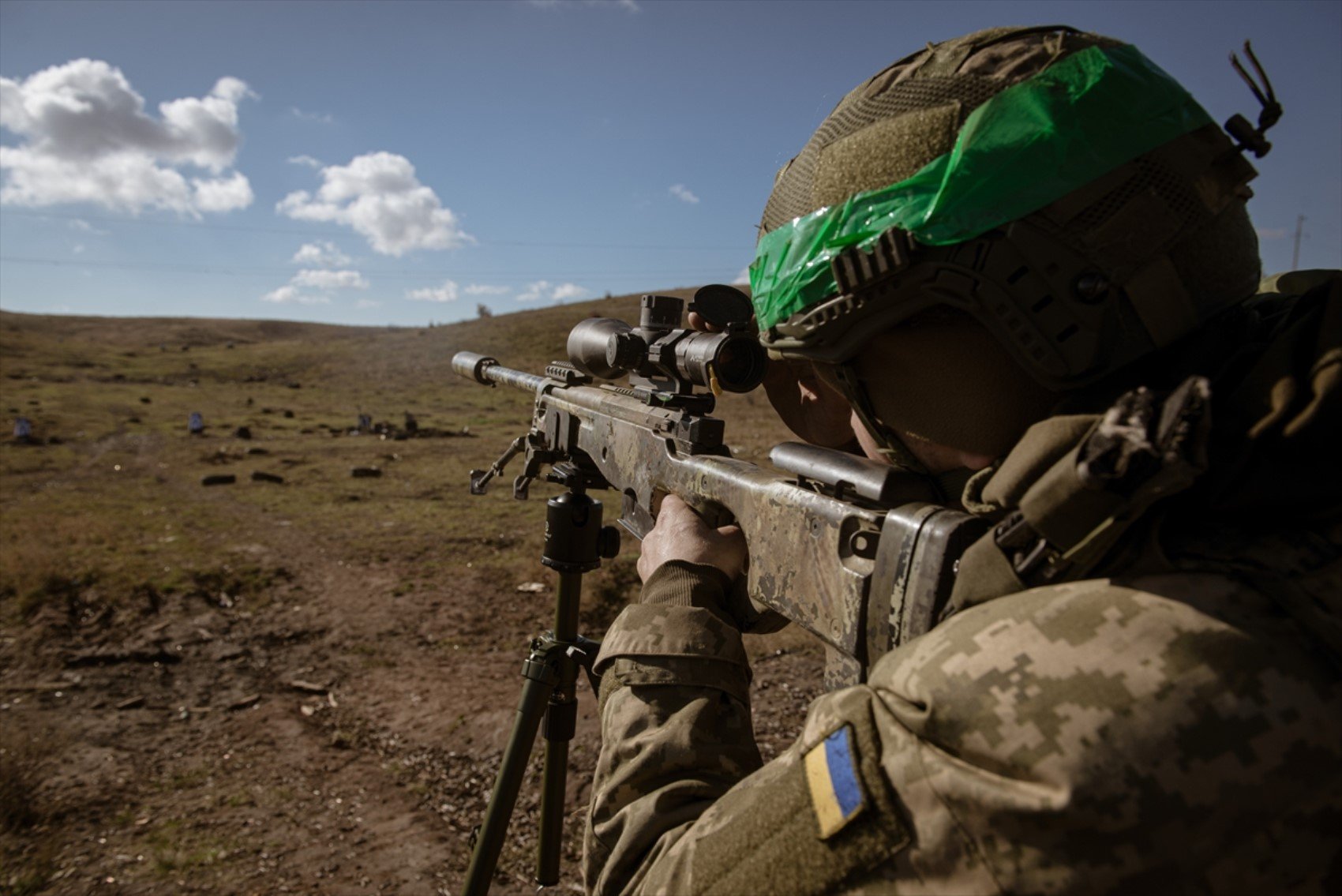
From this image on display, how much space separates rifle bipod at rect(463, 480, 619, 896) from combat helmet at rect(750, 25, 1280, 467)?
2278mm

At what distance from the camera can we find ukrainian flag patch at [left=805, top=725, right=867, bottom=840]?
126 centimetres

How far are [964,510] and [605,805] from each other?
1033mm

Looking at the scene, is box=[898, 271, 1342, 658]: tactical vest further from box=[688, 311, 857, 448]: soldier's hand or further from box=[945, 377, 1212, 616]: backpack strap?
box=[688, 311, 857, 448]: soldier's hand

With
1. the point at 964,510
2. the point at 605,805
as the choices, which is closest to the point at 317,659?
the point at 605,805

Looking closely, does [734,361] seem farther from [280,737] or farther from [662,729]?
[280,737]

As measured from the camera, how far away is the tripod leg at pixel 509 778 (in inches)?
126

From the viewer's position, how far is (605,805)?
182 centimetres

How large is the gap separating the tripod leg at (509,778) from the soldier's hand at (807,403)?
1549 millimetres

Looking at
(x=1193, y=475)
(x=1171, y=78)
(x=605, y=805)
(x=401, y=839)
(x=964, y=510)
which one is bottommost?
(x=401, y=839)

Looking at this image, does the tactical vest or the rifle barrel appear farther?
the rifle barrel

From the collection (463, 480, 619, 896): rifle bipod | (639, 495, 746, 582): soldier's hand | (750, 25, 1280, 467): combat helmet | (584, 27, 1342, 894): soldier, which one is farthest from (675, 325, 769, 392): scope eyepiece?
(463, 480, 619, 896): rifle bipod

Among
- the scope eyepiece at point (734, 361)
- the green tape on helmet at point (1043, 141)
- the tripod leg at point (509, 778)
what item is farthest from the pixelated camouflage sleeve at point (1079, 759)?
the tripod leg at point (509, 778)

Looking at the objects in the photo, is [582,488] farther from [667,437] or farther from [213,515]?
[213,515]

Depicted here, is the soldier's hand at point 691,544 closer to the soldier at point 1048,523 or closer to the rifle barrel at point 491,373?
the soldier at point 1048,523
